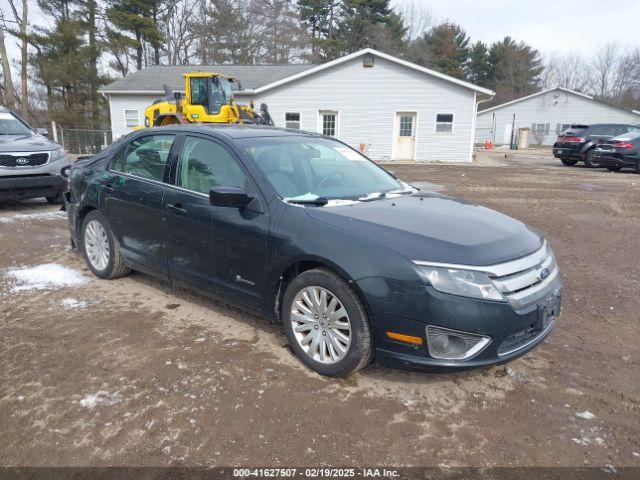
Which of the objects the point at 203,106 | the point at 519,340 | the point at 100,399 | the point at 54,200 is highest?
the point at 203,106

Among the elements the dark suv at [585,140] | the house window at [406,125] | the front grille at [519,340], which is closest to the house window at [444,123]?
the house window at [406,125]

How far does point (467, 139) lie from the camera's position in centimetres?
2208

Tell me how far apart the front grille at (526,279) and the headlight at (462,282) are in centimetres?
6

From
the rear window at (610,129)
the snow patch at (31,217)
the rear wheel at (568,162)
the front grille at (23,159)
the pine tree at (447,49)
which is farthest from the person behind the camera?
the pine tree at (447,49)

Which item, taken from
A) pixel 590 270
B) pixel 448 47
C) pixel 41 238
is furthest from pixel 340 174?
pixel 448 47

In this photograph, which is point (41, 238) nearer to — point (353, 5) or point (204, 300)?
point (204, 300)

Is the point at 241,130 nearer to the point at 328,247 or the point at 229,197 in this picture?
the point at 229,197

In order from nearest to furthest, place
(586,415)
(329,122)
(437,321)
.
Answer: (437,321), (586,415), (329,122)

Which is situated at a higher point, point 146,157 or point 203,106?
point 203,106

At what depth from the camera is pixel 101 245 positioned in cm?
497

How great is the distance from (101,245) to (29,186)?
4508 millimetres

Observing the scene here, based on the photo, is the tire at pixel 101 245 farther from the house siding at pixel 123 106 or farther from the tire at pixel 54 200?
the house siding at pixel 123 106

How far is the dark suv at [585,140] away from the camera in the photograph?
1870 cm

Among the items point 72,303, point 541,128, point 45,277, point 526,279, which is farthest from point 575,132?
point 541,128
